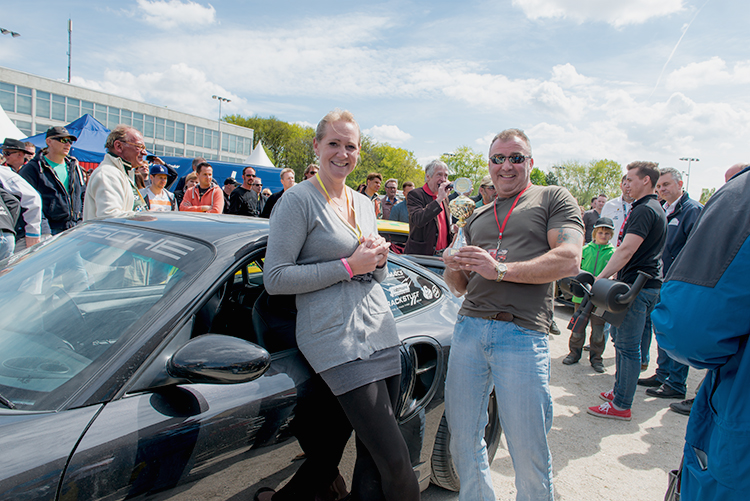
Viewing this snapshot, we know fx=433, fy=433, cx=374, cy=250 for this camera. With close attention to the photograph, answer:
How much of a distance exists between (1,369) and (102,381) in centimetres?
36

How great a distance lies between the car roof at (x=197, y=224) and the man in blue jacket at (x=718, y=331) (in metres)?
1.45

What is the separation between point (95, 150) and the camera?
45.6 feet

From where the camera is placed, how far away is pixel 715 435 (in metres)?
1.10

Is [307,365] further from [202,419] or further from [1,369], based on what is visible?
[1,369]

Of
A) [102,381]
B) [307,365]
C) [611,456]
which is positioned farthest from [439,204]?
[102,381]

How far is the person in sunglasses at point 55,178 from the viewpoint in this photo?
4.81 m

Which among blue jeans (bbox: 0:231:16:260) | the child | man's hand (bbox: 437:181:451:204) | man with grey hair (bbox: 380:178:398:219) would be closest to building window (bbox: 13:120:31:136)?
man with grey hair (bbox: 380:178:398:219)

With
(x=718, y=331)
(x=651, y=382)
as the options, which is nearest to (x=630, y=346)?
(x=651, y=382)

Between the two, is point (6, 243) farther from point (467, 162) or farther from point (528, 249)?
point (467, 162)

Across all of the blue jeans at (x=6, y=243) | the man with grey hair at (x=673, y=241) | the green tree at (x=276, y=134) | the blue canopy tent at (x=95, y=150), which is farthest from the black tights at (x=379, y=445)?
the green tree at (x=276, y=134)

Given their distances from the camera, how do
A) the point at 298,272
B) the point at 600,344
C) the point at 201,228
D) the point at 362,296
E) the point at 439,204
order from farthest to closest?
the point at 600,344
the point at 439,204
the point at 201,228
the point at 362,296
the point at 298,272

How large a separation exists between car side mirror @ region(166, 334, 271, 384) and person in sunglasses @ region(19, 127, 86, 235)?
475 centimetres

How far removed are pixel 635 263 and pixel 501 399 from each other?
2223 millimetres

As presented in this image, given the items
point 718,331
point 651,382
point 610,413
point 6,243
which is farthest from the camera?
point 651,382
